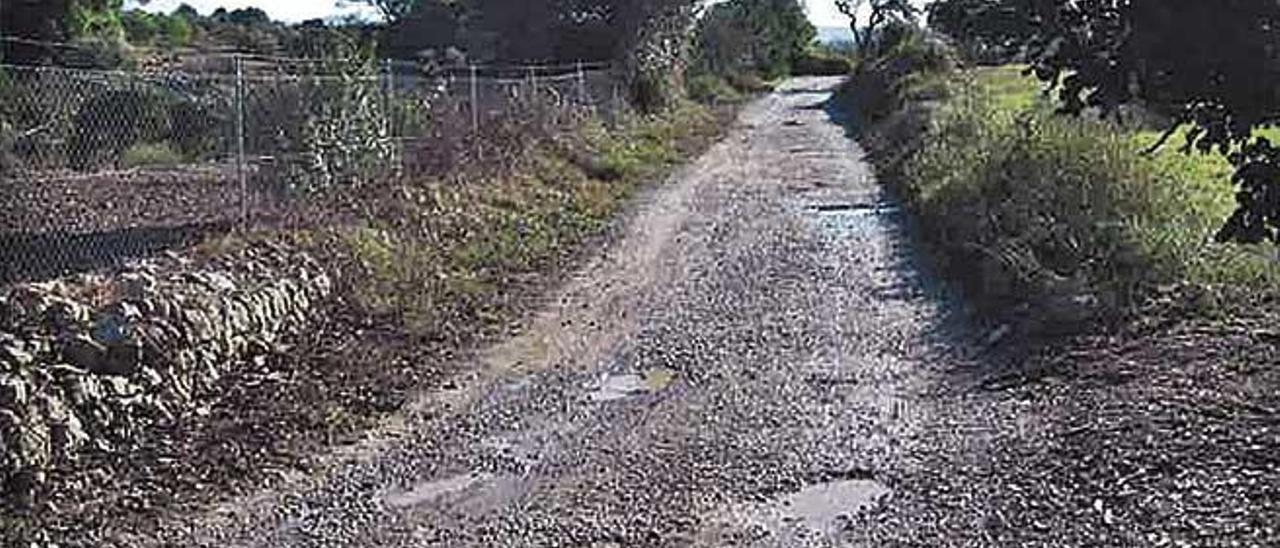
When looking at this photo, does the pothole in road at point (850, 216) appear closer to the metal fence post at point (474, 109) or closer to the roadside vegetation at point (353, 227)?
the roadside vegetation at point (353, 227)

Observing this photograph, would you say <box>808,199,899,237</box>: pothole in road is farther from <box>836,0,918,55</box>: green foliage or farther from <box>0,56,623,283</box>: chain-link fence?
<box>836,0,918,55</box>: green foliage

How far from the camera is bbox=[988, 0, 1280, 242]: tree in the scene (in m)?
4.32

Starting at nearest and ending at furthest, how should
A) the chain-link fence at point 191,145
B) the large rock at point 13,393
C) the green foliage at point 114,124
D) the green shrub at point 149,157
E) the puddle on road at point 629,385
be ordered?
the large rock at point 13,393
the puddle on road at point 629,385
the chain-link fence at point 191,145
the green foliage at point 114,124
the green shrub at point 149,157

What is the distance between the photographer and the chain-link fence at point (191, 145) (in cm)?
1393

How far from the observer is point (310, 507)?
23.7 feet

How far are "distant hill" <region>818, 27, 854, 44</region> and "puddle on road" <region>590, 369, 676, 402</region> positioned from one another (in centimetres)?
10708

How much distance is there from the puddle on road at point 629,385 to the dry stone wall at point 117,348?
2109mm

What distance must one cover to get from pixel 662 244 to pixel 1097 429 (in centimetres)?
939

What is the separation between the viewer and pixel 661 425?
8.75 m

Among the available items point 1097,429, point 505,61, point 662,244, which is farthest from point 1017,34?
point 505,61

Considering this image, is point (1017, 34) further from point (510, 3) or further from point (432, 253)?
point (510, 3)

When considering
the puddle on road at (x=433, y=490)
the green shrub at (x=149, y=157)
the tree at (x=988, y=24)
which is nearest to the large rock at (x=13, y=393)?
the puddle on road at (x=433, y=490)

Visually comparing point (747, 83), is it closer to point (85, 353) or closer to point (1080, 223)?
point (1080, 223)

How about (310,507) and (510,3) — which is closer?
(310,507)
